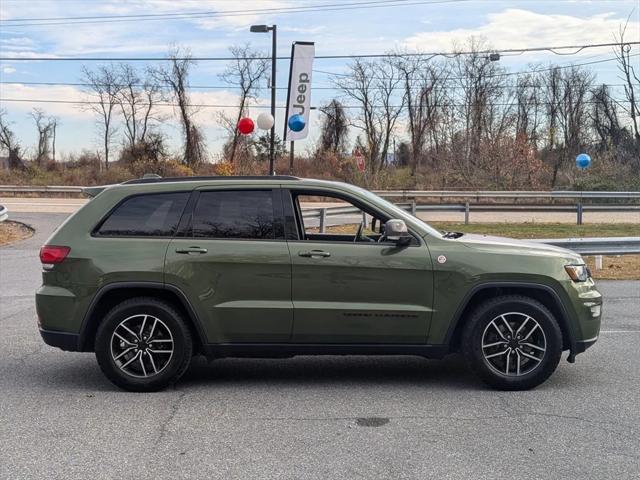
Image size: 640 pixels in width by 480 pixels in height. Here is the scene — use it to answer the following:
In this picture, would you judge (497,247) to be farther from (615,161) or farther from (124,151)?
(124,151)

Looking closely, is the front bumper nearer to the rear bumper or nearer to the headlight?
the headlight

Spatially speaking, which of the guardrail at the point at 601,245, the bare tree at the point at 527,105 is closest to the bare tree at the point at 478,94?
the bare tree at the point at 527,105

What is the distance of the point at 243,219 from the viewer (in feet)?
17.5

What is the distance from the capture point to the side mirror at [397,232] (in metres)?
5.08

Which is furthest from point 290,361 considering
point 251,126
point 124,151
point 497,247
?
point 124,151

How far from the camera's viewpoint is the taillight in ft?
17.2

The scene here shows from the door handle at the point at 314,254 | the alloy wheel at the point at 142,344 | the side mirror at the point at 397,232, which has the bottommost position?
A: the alloy wheel at the point at 142,344

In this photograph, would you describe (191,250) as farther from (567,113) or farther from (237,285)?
(567,113)

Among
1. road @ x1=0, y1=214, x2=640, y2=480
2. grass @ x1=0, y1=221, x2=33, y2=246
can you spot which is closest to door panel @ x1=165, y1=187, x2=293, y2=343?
road @ x1=0, y1=214, x2=640, y2=480

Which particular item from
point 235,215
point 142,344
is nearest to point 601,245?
point 235,215

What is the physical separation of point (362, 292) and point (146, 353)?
1.79 m

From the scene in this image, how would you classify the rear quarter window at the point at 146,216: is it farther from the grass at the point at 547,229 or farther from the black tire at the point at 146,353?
the grass at the point at 547,229

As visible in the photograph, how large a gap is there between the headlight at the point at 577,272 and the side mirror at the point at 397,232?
1324 mm

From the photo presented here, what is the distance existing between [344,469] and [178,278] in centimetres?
211
